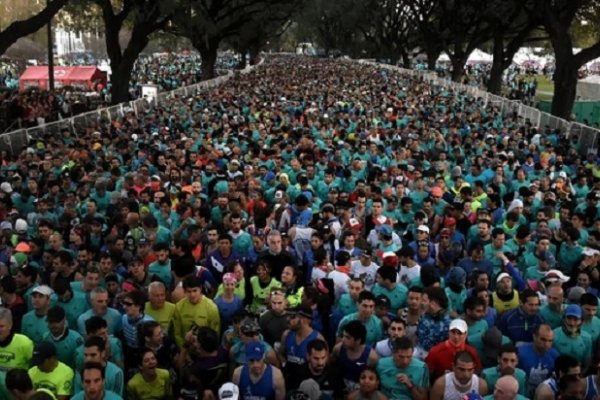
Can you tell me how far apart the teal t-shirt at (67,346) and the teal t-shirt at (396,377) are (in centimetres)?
256

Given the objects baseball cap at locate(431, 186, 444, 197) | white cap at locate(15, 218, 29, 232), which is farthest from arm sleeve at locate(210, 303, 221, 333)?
baseball cap at locate(431, 186, 444, 197)

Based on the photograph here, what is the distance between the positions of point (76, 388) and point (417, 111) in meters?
20.0

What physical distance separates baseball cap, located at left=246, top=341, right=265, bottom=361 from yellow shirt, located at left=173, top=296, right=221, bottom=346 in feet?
3.21

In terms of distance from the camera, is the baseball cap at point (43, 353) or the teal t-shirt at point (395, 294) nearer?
the baseball cap at point (43, 353)

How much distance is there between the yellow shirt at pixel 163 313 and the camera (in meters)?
6.61

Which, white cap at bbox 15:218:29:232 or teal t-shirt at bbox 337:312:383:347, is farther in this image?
white cap at bbox 15:218:29:232

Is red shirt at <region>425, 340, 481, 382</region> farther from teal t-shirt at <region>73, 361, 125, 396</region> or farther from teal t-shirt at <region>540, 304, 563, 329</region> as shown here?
teal t-shirt at <region>73, 361, 125, 396</region>

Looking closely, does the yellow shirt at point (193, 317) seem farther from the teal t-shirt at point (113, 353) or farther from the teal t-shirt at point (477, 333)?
the teal t-shirt at point (477, 333)

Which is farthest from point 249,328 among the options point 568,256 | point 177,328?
point 568,256

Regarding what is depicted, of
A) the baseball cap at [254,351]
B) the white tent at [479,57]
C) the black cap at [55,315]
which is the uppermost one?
the white tent at [479,57]

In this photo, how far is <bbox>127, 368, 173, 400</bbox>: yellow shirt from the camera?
18.0ft

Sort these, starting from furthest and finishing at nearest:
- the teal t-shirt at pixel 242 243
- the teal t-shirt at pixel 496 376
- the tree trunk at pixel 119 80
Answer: the tree trunk at pixel 119 80, the teal t-shirt at pixel 242 243, the teal t-shirt at pixel 496 376

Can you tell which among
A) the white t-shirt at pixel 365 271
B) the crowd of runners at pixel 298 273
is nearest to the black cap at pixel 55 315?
the crowd of runners at pixel 298 273

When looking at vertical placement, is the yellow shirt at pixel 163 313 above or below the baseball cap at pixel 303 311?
below
